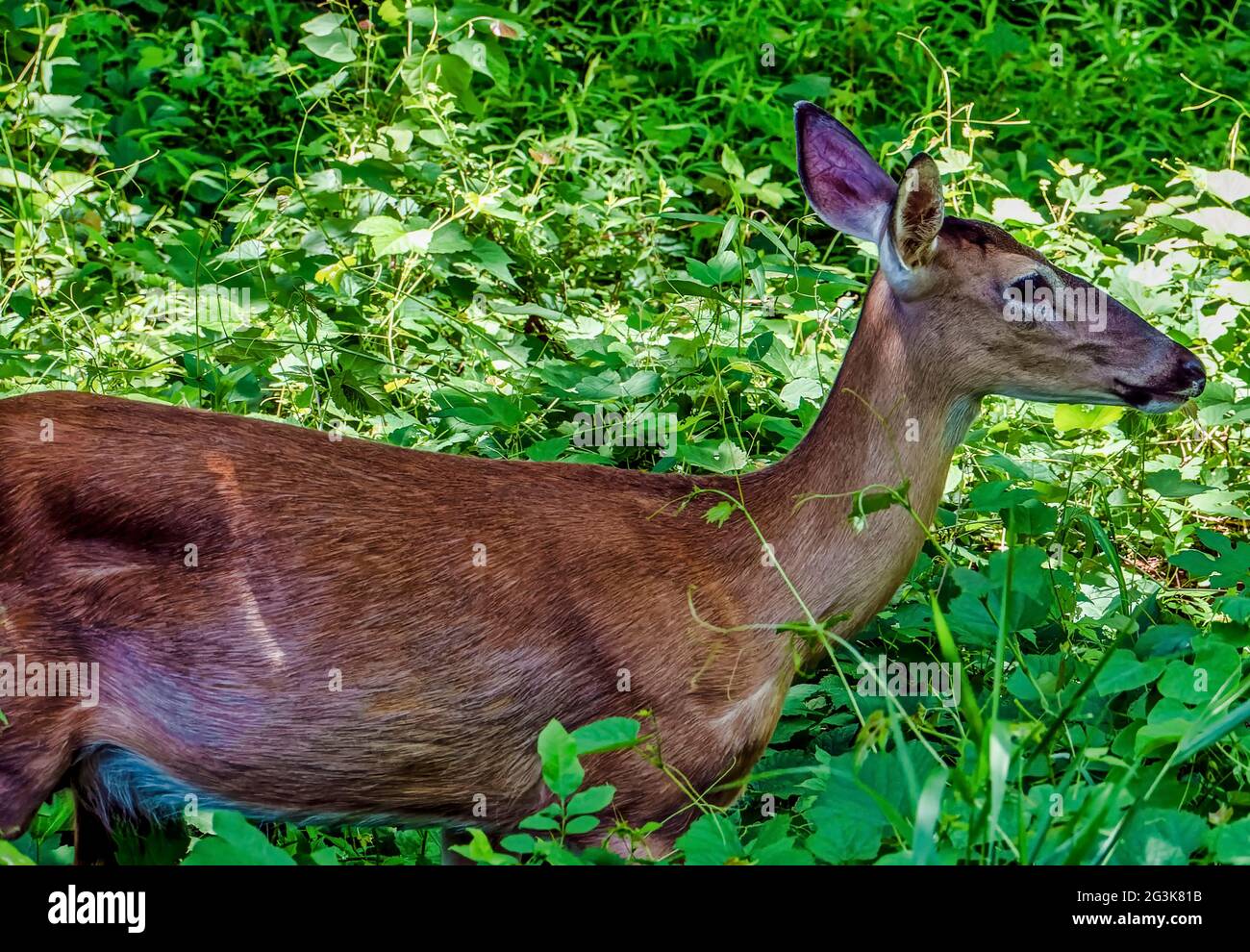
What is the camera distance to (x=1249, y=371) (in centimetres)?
552

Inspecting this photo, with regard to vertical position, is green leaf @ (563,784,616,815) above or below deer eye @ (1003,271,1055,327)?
below

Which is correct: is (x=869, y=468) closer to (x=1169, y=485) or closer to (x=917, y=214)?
(x=917, y=214)

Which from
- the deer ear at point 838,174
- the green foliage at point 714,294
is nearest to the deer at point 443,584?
the green foliage at point 714,294

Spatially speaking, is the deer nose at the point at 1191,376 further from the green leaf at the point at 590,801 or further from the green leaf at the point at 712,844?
the green leaf at the point at 590,801

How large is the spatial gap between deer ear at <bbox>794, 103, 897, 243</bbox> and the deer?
27cm

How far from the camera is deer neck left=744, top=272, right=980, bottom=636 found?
3.97 metres

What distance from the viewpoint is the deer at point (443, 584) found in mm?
3615

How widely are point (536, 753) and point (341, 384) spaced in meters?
2.04

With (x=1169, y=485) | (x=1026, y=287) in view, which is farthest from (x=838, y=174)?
(x=1169, y=485)

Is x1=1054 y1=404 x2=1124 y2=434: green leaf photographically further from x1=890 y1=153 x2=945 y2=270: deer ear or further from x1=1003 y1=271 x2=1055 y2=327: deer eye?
x1=890 y1=153 x2=945 y2=270: deer ear

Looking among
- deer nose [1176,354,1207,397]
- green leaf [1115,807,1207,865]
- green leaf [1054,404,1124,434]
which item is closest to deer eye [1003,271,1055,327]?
deer nose [1176,354,1207,397]

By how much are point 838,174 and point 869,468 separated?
0.78 meters
